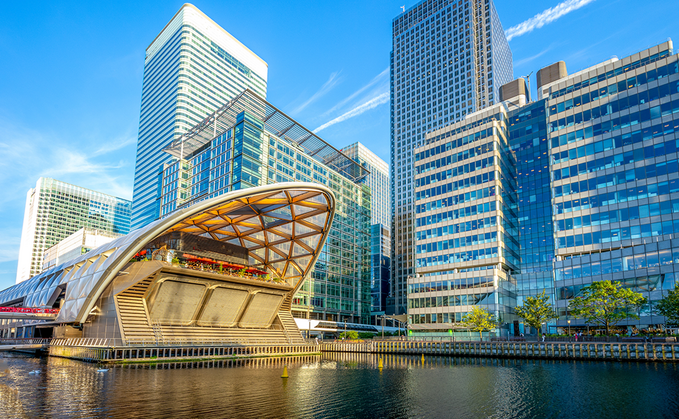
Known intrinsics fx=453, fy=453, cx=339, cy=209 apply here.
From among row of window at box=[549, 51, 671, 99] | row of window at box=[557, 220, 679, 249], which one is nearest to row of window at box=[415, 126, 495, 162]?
row of window at box=[549, 51, 671, 99]

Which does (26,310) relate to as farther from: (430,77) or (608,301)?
(430,77)

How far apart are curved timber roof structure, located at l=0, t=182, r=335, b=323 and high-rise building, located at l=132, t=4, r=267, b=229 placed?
277ft

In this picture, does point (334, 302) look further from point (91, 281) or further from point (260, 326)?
point (91, 281)

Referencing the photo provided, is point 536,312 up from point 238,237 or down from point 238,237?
down

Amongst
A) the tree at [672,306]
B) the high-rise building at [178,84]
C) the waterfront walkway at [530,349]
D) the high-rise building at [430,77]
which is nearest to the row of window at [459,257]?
the waterfront walkway at [530,349]

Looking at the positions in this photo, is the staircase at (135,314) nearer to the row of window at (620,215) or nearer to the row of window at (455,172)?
the row of window at (455,172)

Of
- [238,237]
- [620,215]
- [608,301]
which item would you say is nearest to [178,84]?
[238,237]

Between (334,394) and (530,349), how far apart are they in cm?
3836

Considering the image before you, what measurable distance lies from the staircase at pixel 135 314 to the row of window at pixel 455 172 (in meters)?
66.8

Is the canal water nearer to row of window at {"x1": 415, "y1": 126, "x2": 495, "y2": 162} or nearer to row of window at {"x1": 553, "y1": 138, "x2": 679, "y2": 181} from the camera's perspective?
row of window at {"x1": 553, "y1": 138, "x2": 679, "y2": 181}

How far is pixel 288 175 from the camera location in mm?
106375

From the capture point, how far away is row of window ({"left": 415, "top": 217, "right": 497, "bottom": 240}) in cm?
8961

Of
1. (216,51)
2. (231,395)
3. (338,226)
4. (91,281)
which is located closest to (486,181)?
(338,226)

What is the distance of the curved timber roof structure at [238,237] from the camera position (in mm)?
45656
